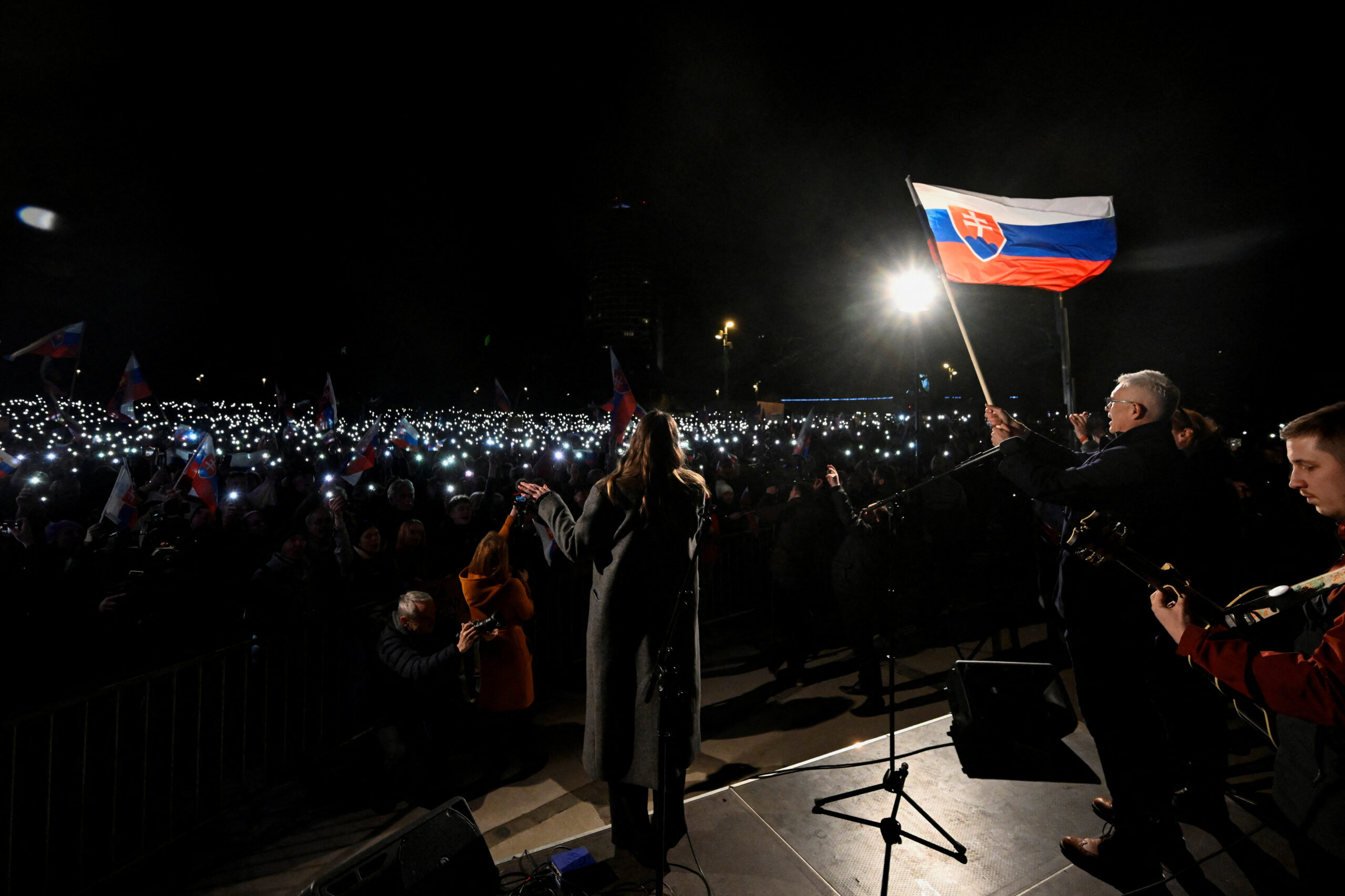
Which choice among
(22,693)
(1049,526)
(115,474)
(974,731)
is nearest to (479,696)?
(22,693)

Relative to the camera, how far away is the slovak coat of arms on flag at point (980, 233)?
5.10 metres

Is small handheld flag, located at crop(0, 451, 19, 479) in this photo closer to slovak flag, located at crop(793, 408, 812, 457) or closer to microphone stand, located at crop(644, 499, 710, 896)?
microphone stand, located at crop(644, 499, 710, 896)

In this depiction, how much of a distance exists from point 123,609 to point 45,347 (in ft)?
43.3

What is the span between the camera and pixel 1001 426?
3479 millimetres

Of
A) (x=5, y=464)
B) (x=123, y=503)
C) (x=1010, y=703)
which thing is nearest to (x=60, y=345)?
(x=5, y=464)

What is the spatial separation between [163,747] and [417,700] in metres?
1.82

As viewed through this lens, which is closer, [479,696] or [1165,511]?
[1165,511]

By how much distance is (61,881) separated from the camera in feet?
11.1

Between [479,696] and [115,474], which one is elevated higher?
[115,474]

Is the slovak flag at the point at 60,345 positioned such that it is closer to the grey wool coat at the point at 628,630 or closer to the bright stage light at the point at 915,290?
the grey wool coat at the point at 628,630

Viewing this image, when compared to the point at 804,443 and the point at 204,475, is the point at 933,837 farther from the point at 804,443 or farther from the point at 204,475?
the point at 804,443

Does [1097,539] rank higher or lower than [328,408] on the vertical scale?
lower

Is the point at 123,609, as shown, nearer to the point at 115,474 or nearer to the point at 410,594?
the point at 410,594

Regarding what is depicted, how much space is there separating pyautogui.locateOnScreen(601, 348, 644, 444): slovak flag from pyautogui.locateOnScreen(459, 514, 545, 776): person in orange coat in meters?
7.09
